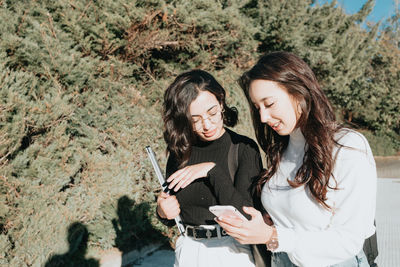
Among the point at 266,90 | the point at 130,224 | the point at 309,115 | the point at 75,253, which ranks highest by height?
the point at 266,90

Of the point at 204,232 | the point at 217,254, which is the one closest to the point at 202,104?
the point at 204,232

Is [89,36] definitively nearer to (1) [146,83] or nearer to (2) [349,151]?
(1) [146,83]

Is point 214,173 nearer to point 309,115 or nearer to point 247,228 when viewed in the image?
point 247,228

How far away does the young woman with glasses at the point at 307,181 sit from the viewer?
49.1 inches

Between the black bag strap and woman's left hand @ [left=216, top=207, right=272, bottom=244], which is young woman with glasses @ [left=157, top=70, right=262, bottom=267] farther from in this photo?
woman's left hand @ [left=216, top=207, right=272, bottom=244]

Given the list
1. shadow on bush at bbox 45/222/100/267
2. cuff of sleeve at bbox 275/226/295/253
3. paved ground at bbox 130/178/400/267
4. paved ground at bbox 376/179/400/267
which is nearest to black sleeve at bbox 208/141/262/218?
cuff of sleeve at bbox 275/226/295/253

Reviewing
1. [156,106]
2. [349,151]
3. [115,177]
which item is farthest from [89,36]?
[349,151]

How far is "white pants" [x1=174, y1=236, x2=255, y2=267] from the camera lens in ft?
5.66

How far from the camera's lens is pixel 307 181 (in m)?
1.39

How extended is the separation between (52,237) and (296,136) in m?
2.81

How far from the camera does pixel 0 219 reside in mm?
2908

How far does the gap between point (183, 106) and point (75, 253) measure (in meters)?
2.81

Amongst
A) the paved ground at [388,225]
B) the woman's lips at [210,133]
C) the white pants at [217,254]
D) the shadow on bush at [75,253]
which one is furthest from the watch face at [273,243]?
the paved ground at [388,225]

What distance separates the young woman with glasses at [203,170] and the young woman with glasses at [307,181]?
19 centimetres
